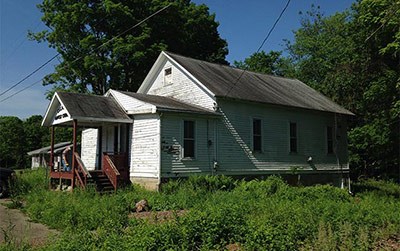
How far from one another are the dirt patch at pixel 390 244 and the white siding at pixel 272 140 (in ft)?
33.0

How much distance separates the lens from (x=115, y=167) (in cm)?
1634

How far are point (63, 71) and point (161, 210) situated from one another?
22.6 metres

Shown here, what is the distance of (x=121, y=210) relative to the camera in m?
9.43

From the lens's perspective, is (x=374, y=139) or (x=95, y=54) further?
(x=95, y=54)

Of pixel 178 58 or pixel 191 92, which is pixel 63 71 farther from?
pixel 191 92

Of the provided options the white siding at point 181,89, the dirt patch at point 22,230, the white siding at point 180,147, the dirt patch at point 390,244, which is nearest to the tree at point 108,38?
the white siding at point 181,89

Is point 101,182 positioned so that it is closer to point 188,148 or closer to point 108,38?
point 188,148

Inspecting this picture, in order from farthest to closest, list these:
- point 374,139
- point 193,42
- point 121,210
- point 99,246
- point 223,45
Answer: point 223,45 → point 193,42 → point 374,139 → point 121,210 → point 99,246

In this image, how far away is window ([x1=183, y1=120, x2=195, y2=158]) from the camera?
16.2 metres

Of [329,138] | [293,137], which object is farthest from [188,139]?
[329,138]

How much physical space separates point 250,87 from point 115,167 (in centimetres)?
863

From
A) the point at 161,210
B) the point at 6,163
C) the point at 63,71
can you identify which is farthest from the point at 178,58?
the point at 6,163

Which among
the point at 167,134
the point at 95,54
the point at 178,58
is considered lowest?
the point at 167,134

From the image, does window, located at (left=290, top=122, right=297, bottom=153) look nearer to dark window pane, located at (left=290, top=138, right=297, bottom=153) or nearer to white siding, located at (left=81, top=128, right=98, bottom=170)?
dark window pane, located at (left=290, top=138, right=297, bottom=153)
